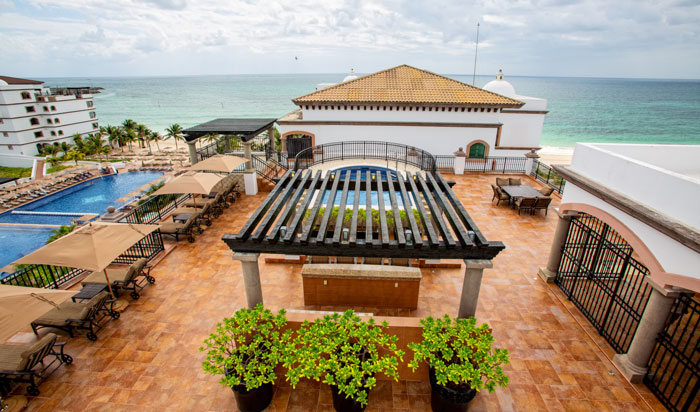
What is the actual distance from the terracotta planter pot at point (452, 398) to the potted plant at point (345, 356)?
0.86 meters

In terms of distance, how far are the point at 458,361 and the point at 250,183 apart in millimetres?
13769

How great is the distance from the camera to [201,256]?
1123 cm

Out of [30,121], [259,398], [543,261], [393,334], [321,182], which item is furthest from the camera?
[30,121]

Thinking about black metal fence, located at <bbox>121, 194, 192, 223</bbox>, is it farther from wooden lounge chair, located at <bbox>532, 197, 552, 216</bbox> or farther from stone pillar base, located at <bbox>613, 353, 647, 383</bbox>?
wooden lounge chair, located at <bbox>532, 197, 552, 216</bbox>

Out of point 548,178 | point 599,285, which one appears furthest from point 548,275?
point 548,178

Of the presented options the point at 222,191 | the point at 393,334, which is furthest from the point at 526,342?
the point at 222,191

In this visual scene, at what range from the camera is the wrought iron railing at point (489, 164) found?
68.4 feet

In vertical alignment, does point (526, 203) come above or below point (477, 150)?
below

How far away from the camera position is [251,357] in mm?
5941

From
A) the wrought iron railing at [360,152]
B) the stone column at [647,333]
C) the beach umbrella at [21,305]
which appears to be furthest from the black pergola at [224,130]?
the stone column at [647,333]

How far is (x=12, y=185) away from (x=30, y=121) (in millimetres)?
28886

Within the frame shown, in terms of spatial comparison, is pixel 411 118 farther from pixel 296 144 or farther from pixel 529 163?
pixel 296 144

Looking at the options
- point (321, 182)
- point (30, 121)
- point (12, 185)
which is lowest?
point (12, 185)

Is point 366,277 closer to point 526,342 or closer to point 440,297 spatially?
point 440,297
